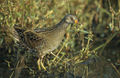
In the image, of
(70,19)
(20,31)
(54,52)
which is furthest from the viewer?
(54,52)

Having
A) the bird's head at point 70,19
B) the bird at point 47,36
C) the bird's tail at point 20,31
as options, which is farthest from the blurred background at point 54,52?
the bird's head at point 70,19

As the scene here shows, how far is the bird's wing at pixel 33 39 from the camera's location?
5277 millimetres

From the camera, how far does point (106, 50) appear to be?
22.1ft

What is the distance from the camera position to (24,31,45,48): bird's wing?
5.28m

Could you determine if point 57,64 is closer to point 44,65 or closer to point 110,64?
point 44,65

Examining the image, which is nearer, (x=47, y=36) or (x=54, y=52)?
(x=47, y=36)

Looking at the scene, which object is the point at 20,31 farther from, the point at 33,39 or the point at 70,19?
the point at 70,19

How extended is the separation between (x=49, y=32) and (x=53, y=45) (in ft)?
0.84

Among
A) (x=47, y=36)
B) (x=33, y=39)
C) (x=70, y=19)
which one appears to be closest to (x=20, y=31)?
(x=33, y=39)

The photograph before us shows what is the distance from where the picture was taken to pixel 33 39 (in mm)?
5309

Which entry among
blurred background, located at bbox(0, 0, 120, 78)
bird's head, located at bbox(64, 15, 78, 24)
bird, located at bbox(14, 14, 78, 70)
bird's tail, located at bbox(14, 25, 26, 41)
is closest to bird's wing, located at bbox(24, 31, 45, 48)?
bird, located at bbox(14, 14, 78, 70)

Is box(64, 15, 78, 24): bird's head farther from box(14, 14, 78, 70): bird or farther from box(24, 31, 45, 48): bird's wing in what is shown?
box(24, 31, 45, 48): bird's wing

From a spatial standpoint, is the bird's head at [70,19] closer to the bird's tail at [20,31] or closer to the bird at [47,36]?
the bird at [47,36]

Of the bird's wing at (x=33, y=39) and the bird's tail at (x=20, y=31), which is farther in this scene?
the bird's tail at (x=20, y=31)
